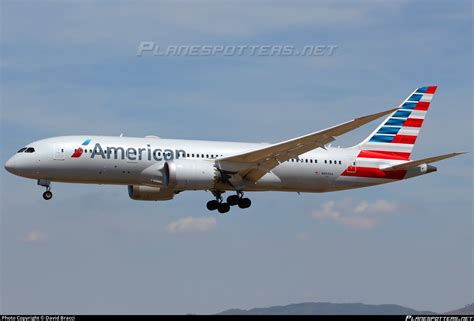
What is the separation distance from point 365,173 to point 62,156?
17691 mm

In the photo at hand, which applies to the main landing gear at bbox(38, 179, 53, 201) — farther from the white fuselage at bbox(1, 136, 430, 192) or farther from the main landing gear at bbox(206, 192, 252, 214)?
the main landing gear at bbox(206, 192, 252, 214)

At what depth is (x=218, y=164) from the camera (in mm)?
48781

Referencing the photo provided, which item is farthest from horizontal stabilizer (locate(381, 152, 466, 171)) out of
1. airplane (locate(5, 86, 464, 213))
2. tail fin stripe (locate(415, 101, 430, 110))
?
tail fin stripe (locate(415, 101, 430, 110))

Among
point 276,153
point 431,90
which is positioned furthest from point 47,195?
point 431,90

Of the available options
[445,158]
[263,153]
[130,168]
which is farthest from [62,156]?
[445,158]

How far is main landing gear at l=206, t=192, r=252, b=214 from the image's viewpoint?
51.2 metres

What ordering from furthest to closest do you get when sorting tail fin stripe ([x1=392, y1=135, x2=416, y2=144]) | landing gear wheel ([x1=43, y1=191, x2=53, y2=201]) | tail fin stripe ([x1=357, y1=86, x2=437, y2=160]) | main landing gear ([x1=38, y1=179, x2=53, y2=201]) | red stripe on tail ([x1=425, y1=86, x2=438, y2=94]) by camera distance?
red stripe on tail ([x1=425, y1=86, x2=438, y2=94]), tail fin stripe ([x1=392, y1=135, x2=416, y2=144]), tail fin stripe ([x1=357, y1=86, x2=437, y2=160]), landing gear wheel ([x1=43, y1=191, x2=53, y2=201]), main landing gear ([x1=38, y1=179, x2=53, y2=201])

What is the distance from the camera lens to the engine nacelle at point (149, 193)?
52.4 metres

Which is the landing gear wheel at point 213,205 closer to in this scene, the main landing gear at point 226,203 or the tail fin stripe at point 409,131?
the main landing gear at point 226,203

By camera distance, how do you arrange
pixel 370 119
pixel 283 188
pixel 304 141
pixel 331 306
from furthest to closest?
pixel 331 306
pixel 283 188
pixel 304 141
pixel 370 119

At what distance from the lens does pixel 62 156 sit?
1839 inches

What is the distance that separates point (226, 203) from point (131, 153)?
23.0 feet

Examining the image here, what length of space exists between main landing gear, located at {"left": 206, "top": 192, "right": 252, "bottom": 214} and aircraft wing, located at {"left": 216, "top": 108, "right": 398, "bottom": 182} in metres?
1.50

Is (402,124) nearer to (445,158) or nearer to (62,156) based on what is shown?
(445,158)
